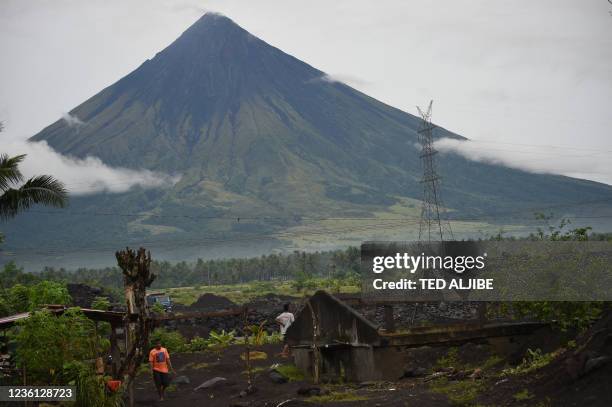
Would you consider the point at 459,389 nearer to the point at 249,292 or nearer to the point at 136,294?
the point at 136,294

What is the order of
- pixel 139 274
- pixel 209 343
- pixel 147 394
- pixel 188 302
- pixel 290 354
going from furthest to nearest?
pixel 188 302
pixel 209 343
pixel 290 354
pixel 147 394
pixel 139 274

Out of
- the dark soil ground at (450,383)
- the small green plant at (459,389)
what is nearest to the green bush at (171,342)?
the dark soil ground at (450,383)

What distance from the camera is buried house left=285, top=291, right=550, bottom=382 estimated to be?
19344 millimetres

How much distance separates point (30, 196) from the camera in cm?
2750

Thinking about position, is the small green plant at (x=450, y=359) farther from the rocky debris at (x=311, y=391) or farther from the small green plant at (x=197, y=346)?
the small green plant at (x=197, y=346)

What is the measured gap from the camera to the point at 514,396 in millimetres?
14477

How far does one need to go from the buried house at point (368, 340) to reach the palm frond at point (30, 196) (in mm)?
10704

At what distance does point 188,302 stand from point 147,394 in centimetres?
5330

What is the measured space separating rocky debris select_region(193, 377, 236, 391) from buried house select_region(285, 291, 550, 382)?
1988 millimetres

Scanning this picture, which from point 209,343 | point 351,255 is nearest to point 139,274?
point 209,343

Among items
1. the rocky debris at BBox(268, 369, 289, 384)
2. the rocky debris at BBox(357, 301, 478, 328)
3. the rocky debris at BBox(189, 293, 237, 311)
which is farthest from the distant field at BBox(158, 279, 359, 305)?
the rocky debris at BBox(268, 369, 289, 384)

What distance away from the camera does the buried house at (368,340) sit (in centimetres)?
1934

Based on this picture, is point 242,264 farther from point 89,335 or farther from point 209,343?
point 89,335

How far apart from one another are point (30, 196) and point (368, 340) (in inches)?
547
